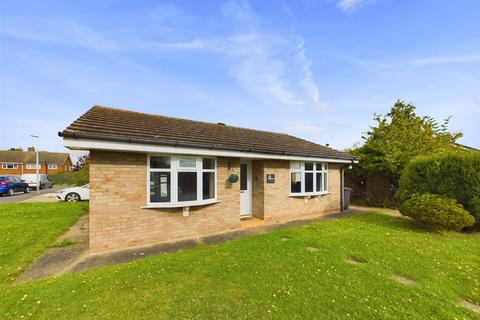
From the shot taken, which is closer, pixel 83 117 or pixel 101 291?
pixel 101 291

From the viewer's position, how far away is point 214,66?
11.1 m

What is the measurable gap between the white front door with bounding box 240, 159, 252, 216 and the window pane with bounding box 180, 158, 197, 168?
266cm

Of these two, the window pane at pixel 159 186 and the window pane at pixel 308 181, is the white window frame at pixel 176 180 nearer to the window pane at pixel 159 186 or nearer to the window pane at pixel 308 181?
the window pane at pixel 159 186

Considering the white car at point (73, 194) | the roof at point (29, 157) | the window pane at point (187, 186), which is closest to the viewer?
the window pane at point (187, 186)

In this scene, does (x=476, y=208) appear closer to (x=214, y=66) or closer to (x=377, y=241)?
(x=377, y=241)

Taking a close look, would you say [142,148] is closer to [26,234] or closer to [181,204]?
[181,204]

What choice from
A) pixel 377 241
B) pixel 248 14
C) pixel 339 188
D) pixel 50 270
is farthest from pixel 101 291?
pixel 339 188

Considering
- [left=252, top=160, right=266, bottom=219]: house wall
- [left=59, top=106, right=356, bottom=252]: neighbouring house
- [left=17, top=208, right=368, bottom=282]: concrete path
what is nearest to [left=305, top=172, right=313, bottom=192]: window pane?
[left=59, top=106, right=356, bottom=252]: neighbouring house

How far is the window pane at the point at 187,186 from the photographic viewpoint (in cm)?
662

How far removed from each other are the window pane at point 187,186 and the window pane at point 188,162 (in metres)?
0.23

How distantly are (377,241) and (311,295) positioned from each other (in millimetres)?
4071

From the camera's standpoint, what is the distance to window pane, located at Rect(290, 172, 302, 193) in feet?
31.9

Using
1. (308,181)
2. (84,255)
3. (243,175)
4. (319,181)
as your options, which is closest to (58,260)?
(84,255)

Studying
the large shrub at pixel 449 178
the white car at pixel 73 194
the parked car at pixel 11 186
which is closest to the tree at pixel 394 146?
the large shrub at pixel 449 178
